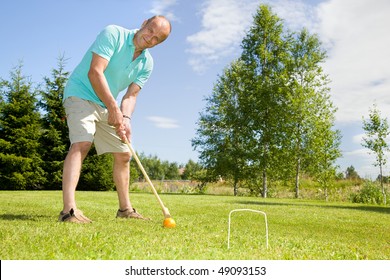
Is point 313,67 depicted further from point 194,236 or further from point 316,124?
point 194,236

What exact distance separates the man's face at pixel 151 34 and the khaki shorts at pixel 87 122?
93cm

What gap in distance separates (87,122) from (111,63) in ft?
2.53

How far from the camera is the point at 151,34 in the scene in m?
5.20

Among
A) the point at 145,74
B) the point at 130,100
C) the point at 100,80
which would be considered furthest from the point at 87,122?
the point at 145,74

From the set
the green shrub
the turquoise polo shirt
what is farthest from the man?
the green shrub

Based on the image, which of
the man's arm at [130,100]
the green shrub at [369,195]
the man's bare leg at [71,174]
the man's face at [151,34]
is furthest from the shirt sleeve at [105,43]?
the green shrub at [369,195]

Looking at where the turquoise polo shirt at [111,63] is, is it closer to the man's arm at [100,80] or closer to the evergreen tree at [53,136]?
the man's arm at [100,80]

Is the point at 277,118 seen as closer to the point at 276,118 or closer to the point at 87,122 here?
the point at 276,118

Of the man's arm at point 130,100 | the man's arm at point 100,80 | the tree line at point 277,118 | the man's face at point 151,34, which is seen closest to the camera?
the man's arm at point 100,80

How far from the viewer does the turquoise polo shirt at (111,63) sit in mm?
4984

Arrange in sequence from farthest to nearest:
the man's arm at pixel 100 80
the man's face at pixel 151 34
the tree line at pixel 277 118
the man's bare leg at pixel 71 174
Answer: the tree line at pixel 277 118, the man's face at pixel 151 34, the man's arm at pixel 100 80, the man's bare leg at pixel 71 174

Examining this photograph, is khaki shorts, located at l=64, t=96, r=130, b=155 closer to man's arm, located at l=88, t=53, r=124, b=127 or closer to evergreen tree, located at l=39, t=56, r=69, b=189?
man's arm, located at l=88, t=53, r=124, b=127

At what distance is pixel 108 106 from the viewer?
16.5 ft

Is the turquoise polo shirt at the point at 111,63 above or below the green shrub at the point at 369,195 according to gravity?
above
